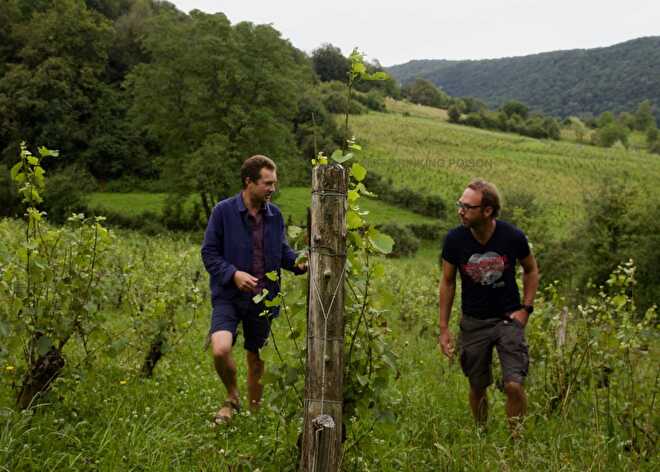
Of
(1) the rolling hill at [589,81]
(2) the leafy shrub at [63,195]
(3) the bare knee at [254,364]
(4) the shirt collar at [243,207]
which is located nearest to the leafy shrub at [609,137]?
(1) the rolling hill at [589,81]

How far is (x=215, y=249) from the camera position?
469 centimetres

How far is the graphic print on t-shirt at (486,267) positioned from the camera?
4.66 metres

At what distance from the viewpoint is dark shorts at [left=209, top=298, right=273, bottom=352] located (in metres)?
4.63

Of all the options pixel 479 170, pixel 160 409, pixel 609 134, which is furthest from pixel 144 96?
pixel 609 134

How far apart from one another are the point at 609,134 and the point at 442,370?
93619mm

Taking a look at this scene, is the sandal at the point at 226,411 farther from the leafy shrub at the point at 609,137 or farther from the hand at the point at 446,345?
the leafy shrub at the point at 609,137

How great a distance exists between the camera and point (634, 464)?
4.15m

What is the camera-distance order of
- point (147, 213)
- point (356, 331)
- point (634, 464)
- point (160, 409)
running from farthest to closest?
point (147, 213)
point (160, 409)
point (634, 464)
point (356, 331)

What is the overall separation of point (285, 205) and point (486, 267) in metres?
33.3

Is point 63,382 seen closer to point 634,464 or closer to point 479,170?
point 634,464

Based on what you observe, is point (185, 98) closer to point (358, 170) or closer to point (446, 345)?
point (446, 345)

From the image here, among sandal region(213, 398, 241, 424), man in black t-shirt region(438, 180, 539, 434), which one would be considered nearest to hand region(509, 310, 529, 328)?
man in black t-shirt region(438, 180, 539, 434)

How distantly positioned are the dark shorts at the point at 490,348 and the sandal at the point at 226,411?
1.90 metres

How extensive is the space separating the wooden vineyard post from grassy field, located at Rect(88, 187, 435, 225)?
27.9 meters
